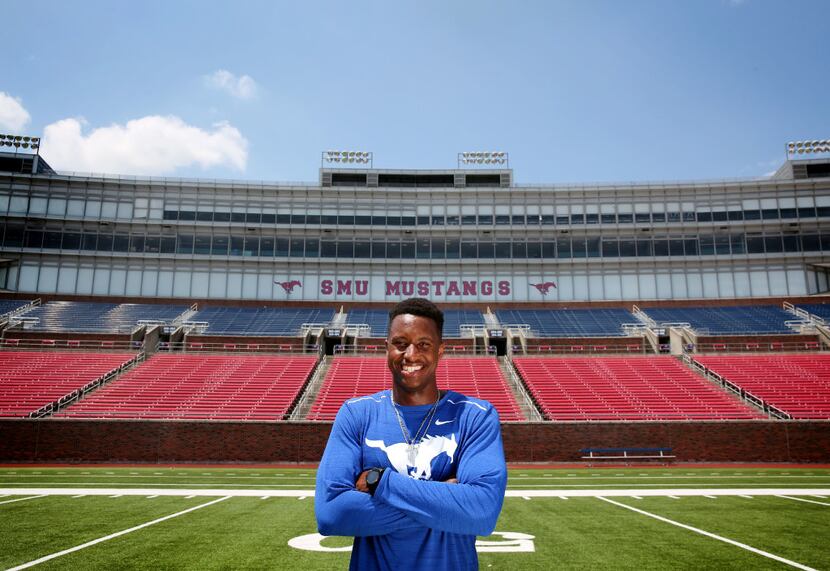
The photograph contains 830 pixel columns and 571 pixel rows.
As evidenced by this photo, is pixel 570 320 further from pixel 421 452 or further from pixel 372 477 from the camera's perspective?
pixel 372 477

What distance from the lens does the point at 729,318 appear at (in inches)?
1417

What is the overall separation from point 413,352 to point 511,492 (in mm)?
11895

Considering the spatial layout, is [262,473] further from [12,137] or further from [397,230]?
[12,137]

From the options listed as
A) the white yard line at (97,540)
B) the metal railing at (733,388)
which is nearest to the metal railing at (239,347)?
the metal railing at (733,388)

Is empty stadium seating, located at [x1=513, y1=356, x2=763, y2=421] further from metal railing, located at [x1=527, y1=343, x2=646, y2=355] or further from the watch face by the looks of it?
the watch face

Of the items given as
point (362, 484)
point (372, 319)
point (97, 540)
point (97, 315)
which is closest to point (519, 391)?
point (372, 319)

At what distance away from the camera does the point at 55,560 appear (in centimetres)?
670

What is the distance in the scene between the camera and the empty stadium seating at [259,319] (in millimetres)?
34594

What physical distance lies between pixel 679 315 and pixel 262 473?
3016 cm

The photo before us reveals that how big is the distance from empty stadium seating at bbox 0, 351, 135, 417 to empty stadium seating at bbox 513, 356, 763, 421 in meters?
22.0

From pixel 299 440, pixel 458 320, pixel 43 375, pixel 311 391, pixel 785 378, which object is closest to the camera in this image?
pixel 299 440

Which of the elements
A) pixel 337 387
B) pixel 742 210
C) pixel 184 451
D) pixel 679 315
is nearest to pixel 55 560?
pixel 184 451

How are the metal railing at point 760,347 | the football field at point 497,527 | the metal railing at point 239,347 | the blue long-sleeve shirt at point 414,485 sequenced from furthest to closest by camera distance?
the metal railing at point 239,347, the metal railing at point 760,347, the football field at point 497,527, the blue long-sleeve shirt at point 414,485

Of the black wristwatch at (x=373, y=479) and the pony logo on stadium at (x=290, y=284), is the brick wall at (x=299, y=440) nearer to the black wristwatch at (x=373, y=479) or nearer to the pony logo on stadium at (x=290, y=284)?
the pony logo on stadium at (x=290, y=284)
